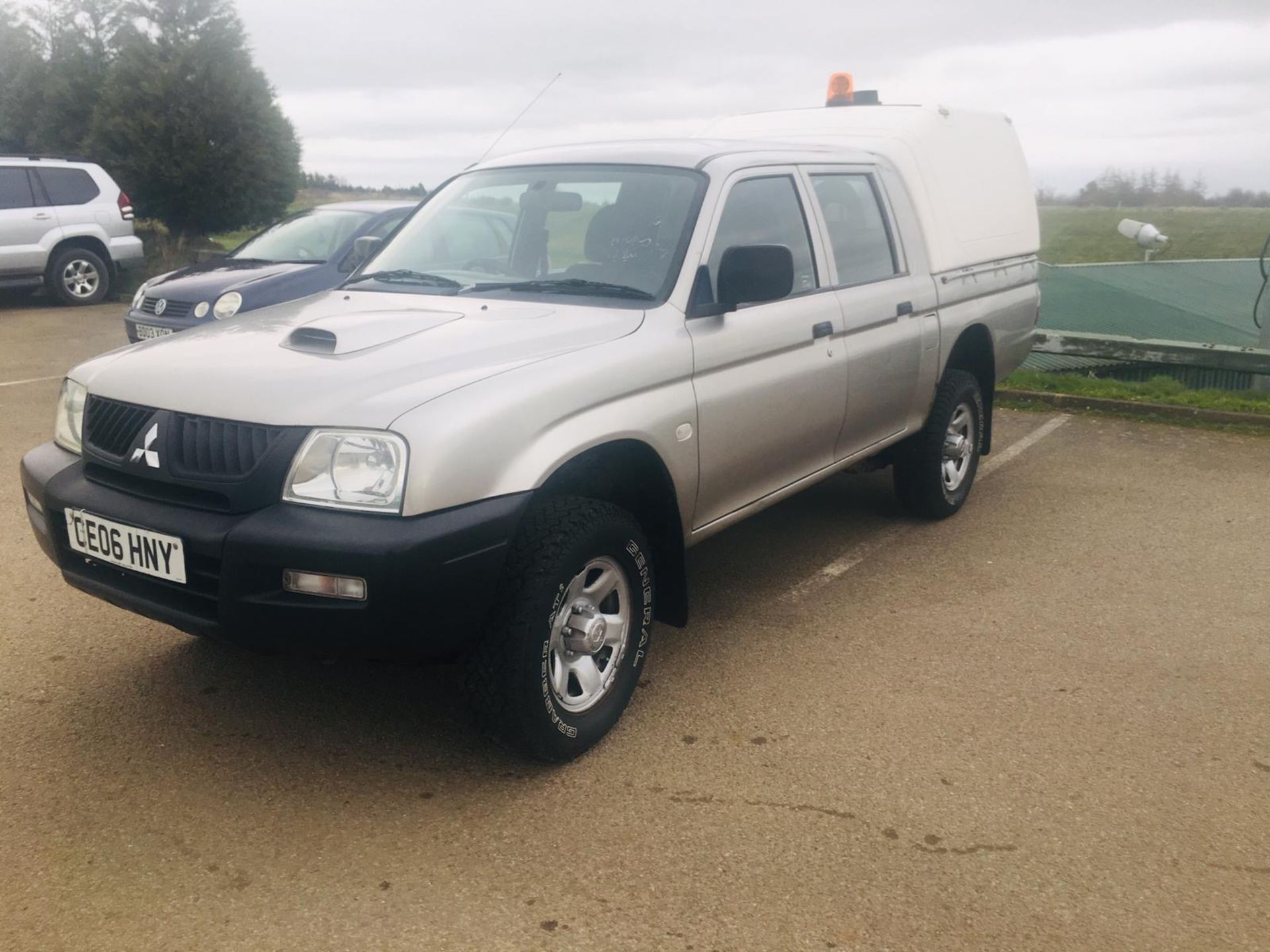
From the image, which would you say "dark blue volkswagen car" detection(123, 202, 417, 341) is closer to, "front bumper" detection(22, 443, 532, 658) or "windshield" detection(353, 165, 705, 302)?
"windshield" detection(353, 165, 705, 302)

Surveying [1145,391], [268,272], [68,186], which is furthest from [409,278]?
[68,186]

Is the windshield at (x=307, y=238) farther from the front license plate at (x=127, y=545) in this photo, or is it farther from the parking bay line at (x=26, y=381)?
the front license plate at (x=127, y=545)

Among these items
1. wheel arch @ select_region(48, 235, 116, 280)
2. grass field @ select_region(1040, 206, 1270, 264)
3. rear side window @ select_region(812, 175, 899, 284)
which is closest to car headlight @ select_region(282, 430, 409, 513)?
rear side window @ select_region(812, 175, 899, 284)

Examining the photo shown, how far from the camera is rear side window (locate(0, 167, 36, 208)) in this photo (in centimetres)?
1427

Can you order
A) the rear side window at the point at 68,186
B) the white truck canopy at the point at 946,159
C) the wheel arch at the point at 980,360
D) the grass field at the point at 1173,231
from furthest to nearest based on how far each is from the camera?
1. the rear side window at the point at 68,186
2. the grass field at the point at 1173,231
3. the wheel arch at the point at 980,360
4. the white truck canopy at the point at 946,159

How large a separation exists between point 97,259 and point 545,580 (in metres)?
14.3

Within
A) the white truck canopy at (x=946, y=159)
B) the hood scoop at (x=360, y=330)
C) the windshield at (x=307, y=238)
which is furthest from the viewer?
the windshield at (x=307, y=238)

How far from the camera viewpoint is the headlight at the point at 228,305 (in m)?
8.68

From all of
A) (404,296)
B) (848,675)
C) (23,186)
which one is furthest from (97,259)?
(848,675)

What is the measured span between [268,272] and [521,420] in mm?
6813

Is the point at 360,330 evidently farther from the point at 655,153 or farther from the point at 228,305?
the point at 228,305

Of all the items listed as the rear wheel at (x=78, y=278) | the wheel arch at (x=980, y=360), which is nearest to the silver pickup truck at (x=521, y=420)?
the wheel arch at (x=980, y=360)

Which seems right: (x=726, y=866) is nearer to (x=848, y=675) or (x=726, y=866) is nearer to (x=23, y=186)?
(x=848, y=675)

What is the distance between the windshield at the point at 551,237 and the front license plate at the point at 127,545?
1461mm
